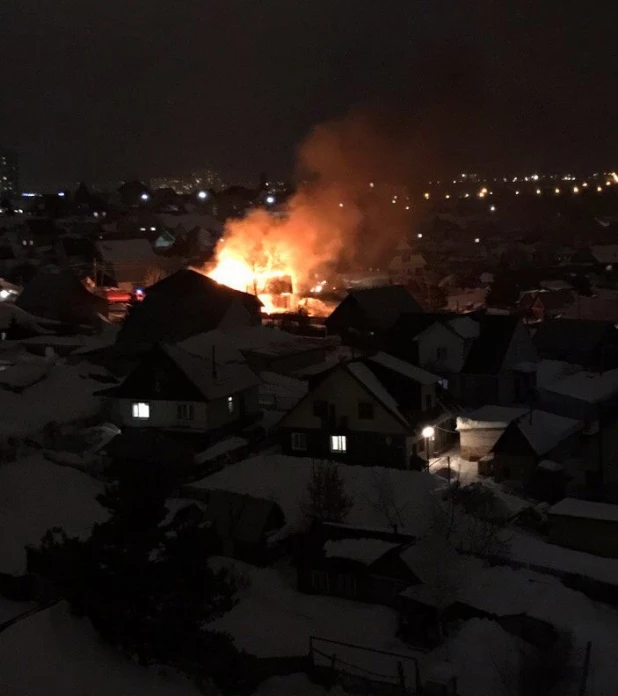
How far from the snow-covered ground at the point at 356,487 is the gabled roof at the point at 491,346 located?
643cm

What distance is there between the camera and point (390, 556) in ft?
36.9

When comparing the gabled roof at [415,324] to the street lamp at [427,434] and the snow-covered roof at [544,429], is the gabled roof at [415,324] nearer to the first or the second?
the snow-covered roof at [544,429]

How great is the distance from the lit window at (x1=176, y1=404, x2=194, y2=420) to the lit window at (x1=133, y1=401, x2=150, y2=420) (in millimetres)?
659

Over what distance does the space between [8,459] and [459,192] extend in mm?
87168

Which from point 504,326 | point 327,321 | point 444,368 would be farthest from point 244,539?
point 327,321

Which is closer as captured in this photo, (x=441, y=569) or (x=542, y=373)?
(x=441, y=569)

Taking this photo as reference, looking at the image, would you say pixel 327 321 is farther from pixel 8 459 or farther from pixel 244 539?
pixel 244 539

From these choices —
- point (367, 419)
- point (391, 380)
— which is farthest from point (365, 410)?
point (391, 380)

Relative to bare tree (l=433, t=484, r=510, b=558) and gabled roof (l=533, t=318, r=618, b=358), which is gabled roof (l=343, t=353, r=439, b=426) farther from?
gabled roof (l=533, t=318, r=618, b=358)

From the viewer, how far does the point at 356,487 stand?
46.5ft

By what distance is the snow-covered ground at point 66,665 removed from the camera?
23.5ft

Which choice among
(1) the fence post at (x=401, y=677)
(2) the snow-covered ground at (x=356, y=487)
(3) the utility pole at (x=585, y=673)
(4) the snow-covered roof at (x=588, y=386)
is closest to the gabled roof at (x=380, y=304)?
(4) the snow-covered roof at (x=588, y=386)

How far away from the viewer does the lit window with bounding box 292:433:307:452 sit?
55.7ft

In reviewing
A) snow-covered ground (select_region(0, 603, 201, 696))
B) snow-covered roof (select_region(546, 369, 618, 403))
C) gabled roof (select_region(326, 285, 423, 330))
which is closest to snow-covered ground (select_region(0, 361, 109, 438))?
snow-covered ground (select_region(0, 603, 201, 696))
